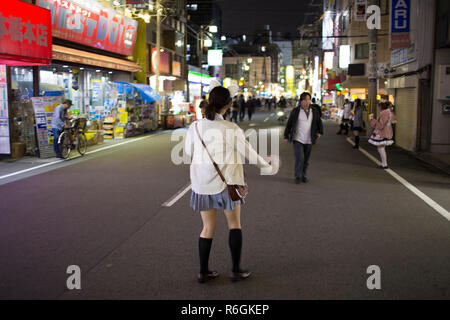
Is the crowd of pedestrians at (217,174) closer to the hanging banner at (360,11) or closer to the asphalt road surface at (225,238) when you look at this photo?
the asphalt road surface at (225,238)

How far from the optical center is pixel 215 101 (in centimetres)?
462

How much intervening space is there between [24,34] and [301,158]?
8.88 metres

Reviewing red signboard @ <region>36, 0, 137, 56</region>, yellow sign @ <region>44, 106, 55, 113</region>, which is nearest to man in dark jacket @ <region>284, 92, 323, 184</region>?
yellow sign @ <region>44, 106, 55, 113</region>

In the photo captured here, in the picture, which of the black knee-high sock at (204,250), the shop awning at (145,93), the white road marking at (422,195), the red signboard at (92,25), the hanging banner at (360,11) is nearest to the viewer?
the black knee-high sock at (204,250)

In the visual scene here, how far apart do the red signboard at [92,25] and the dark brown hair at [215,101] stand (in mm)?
14279

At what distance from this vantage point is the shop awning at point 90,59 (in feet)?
57.3

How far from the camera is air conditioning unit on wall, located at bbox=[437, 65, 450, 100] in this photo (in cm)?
1523

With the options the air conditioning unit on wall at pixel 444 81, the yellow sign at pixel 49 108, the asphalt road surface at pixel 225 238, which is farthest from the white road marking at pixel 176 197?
the air conditioning unit on wall at pixel 444 81

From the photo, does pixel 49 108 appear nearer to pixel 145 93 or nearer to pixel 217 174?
pixel 145 93

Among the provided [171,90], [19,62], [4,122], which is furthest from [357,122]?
[171,90]

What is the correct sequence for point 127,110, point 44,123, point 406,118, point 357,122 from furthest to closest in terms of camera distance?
1. point 127,110
2. point 357,122
3. point 406,118
4. point 44,123

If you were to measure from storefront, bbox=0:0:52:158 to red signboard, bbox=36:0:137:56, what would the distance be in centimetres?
239
